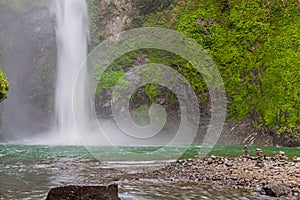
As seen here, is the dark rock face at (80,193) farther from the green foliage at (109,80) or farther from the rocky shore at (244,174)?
the green foliage at (109,80)

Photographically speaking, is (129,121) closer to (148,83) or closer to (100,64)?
(148,83)

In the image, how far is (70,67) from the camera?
98.5 ft

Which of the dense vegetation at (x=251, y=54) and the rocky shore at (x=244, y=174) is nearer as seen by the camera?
the rocky shore at (x=244, y=174)

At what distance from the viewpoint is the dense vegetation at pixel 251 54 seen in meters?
23.4

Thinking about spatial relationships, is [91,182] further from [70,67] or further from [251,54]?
[70,67]

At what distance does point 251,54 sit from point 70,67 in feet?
52.0

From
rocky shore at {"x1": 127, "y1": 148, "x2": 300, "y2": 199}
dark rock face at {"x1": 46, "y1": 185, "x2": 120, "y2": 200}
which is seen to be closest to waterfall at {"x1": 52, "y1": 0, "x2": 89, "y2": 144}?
rocky shore at {"x1": 127, "y1": 148, "x2": 300, "y2": 199}

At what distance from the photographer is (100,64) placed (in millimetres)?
31812

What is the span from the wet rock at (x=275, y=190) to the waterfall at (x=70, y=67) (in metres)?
20.7

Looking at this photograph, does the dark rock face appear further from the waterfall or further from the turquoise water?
the waterfall

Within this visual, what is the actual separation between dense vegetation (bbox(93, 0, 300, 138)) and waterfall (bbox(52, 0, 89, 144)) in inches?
107

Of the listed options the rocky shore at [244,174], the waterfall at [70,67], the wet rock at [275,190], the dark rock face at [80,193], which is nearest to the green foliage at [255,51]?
the waterfall at [70,67]

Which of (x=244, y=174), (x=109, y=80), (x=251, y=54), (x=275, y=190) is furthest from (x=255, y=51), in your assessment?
(x=275, y=190)

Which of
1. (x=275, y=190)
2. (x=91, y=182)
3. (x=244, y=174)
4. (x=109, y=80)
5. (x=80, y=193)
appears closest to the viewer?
(x=80, y=193)
